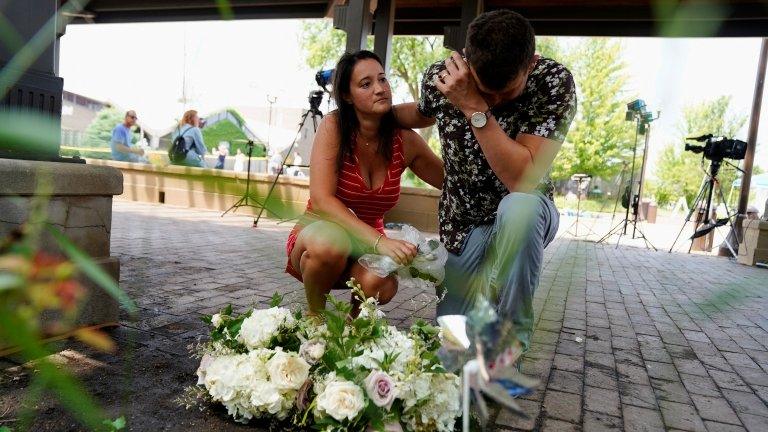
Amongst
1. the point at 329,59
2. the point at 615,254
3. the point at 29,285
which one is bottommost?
the point at 615,254

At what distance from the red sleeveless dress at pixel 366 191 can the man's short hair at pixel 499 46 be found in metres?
0.63

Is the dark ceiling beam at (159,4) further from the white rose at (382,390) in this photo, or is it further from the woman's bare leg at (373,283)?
the white rose at (382,390)

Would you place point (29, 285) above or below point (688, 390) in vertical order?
above

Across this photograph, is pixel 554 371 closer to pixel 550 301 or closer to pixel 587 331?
pixel 587 331

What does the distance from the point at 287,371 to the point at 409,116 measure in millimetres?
1052

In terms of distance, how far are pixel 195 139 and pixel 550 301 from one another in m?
4.34

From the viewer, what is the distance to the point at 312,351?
1.48 metres

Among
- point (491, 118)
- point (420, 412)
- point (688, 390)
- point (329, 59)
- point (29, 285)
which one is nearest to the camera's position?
point (29, 285)

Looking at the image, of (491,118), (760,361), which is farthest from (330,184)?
(760,361)

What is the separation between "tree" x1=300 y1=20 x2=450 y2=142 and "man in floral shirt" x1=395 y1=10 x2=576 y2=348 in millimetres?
16926

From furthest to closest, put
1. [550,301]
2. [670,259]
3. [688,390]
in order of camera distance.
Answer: [670,259]
[550,301]
[688,390]

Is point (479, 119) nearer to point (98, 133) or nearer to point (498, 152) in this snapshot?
point (498, 152)

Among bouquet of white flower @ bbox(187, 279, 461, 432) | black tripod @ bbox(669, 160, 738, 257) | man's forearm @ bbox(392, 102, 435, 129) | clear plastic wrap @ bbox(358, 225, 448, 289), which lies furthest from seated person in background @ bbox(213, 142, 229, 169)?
black tripod @ bbox(669, 160, 738, 257)

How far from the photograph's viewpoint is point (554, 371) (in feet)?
7.30
